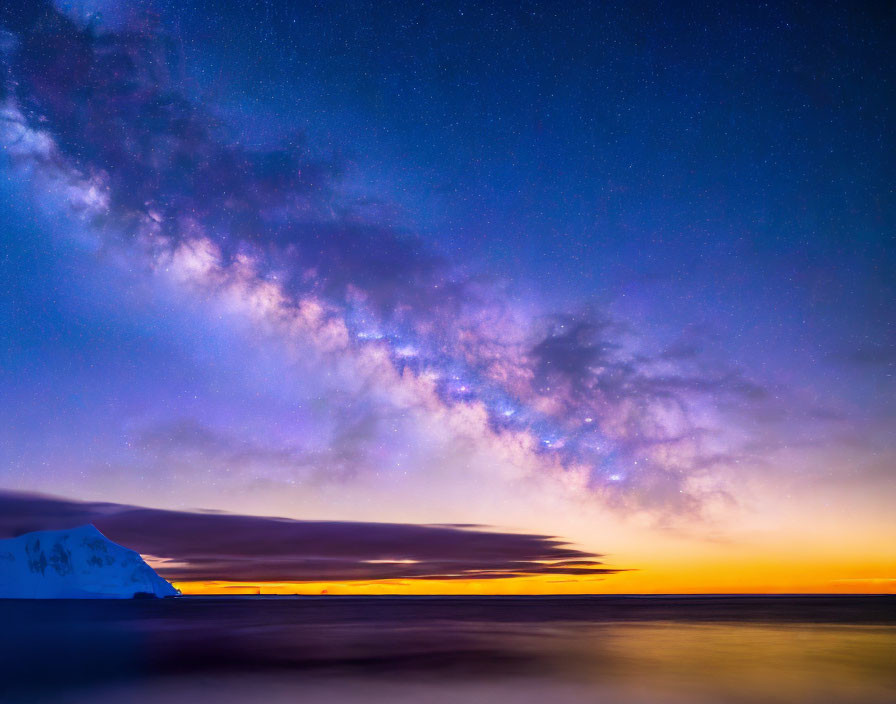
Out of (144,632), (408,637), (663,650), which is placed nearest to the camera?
(663,650)

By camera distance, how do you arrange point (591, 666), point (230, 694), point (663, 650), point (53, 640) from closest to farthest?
point (230, 694) < point (591, 666) < point (663, 650) < point (53, 640)

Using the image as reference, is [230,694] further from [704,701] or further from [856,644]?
[856,644]

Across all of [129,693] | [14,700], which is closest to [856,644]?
[129,693]

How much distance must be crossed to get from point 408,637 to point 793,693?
37379 mm

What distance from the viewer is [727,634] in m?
58.1

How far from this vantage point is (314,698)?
23.4 m

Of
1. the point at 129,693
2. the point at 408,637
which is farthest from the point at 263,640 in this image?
the point at 129,693

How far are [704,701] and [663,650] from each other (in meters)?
21.6

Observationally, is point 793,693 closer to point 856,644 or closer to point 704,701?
point 704,701

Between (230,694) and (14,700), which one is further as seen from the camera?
(230,694)

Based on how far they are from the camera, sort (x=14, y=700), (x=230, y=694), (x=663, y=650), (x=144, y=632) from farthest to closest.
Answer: (x=144, y=632), (x=663, y=650), (x=230, y=694), (x=14, y=700)

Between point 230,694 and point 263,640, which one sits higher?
point 230,694

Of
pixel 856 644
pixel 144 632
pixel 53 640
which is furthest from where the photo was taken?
pixel 144 632

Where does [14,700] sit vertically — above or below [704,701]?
below
